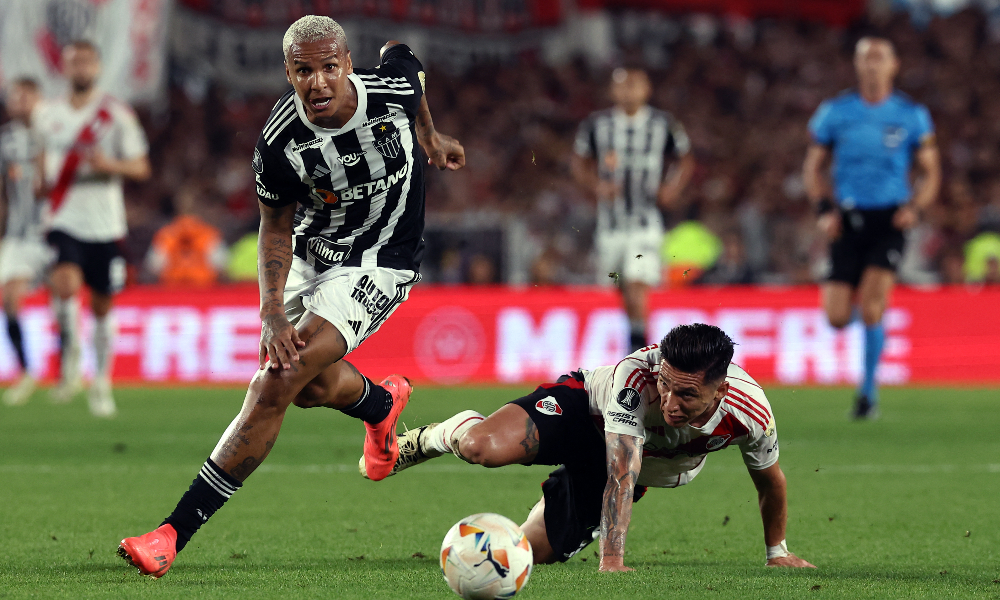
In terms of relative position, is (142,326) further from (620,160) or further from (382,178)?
(382,178)

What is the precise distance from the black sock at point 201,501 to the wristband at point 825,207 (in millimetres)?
5852

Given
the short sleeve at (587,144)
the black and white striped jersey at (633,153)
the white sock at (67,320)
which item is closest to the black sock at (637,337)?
the black and white striped jersey at (633,153)

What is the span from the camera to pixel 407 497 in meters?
5.85

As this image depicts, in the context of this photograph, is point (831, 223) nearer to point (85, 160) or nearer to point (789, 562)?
point (789, 562)

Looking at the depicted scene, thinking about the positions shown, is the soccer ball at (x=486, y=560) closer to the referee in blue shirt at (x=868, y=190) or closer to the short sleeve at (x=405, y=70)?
the short sleeve at (x=405, y=70)

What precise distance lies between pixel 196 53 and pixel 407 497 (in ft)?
41.1

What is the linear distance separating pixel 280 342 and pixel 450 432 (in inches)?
33.2

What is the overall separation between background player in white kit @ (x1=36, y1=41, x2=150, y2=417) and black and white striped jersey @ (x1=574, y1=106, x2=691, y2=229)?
3523mm

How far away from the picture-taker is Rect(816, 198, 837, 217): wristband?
8914 millimetres

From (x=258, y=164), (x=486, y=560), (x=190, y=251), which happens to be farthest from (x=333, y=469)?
(x=190, y=251)

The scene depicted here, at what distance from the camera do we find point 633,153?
1024cm

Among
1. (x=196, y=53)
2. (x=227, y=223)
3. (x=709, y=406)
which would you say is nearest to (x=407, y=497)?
(x=709, y=406)

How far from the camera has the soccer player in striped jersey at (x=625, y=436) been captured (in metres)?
3.76

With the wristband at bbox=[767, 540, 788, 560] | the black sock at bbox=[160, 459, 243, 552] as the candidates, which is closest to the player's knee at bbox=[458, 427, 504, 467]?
the black sock at bbox=[160, 459, 243, 552]
